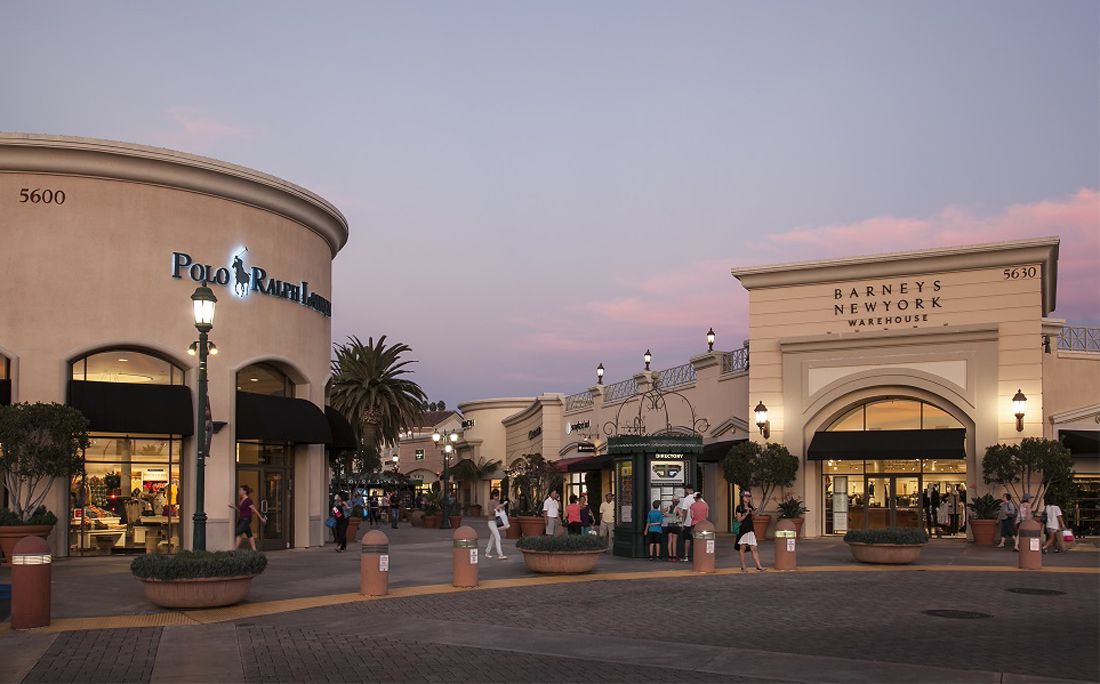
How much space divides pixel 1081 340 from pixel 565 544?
19574 mm

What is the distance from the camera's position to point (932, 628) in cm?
1452

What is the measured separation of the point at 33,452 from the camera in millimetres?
23516

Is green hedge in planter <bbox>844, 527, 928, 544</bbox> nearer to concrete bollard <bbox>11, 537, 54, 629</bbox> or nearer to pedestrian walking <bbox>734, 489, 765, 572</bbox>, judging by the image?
pedestrian walking <bbox>734, 489, 765, 572</bbox>

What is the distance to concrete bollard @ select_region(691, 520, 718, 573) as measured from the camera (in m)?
22.1

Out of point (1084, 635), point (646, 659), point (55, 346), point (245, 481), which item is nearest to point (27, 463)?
point (55, 346)

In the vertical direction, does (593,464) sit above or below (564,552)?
above

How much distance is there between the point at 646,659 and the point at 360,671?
3189 mm

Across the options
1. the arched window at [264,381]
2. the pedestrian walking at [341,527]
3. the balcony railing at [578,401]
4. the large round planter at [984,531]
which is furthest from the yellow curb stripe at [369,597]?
the balcony railing at [578,401]

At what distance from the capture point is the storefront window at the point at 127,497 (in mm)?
26188

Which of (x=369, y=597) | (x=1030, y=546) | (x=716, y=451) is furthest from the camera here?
(x=716, y=451)

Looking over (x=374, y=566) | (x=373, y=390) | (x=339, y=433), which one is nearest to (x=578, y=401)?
(x=373, y=390)

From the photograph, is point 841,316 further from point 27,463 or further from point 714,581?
point 27,463

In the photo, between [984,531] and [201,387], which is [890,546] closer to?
[984,531]

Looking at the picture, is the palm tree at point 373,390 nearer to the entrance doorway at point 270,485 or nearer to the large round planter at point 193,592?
the entrance doorway at point 270,485
